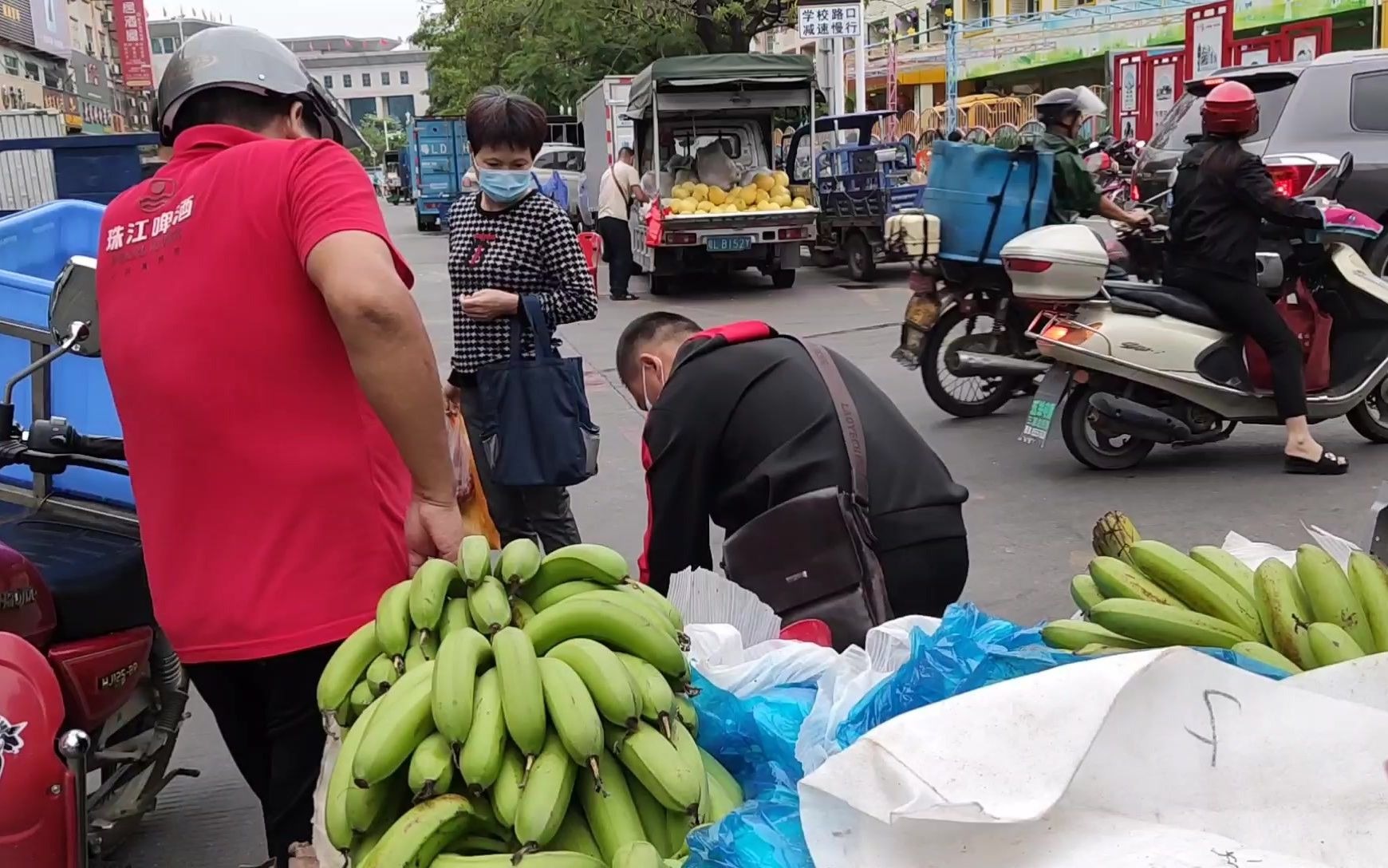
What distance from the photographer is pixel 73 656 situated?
2.69 metres

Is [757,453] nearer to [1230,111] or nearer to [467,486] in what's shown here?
[467,486]

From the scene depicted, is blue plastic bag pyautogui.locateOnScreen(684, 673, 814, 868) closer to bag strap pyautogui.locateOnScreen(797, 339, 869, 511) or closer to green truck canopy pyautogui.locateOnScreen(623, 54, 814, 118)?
bag strap pyautogui.locateOnScreen(797, 339, 869, 511)

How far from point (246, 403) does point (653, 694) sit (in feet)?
3.20

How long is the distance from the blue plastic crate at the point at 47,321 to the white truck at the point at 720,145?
1019 centimetres

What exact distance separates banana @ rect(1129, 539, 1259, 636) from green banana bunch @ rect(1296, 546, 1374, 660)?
0.09m

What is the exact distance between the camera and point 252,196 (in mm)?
2111

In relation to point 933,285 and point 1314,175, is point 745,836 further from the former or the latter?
point 1314,175

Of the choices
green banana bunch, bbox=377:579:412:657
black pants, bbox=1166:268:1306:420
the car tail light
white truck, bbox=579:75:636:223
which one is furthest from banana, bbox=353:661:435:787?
white truck, bbox=579:75:636:223

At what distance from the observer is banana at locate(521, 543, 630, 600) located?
1.95 m

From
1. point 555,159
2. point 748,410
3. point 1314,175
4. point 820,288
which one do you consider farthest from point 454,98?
point 748,410

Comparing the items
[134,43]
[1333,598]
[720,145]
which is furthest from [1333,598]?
[134,43]

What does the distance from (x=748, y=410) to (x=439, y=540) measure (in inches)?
31.6

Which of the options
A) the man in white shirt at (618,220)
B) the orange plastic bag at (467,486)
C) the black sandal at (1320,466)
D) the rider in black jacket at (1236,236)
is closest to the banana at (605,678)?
the orange plastic bag at (467,486)

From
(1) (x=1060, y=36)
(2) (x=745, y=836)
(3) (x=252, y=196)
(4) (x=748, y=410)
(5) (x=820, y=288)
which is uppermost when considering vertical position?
(1) (x=1060, y=36)
